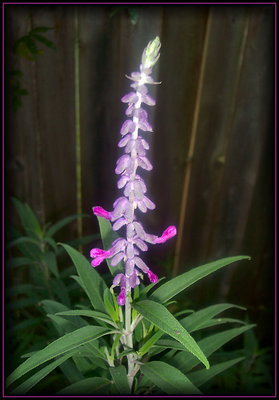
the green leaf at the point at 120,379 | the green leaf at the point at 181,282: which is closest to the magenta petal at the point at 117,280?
the green leaf at the point at 181,282

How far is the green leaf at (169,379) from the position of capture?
89 cm

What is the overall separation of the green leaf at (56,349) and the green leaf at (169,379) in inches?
6.5

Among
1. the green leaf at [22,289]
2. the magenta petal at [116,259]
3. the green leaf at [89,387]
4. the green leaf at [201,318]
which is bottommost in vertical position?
the green leaf at [89,387]

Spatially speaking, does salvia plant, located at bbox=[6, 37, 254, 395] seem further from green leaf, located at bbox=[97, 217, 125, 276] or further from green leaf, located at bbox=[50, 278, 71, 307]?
green leaf, located at bbox=[50, 278, 71, 307]

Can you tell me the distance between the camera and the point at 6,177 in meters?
2.17

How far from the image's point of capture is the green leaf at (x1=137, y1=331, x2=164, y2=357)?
3.13 feet

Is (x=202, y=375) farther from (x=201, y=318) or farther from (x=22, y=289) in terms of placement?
(x=22, y=289)

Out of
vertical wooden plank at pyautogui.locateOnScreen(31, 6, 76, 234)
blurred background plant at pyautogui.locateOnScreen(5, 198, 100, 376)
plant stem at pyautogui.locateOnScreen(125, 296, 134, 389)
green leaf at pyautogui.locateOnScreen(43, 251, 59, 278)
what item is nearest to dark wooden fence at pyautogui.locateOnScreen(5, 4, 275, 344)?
vertical wooden plank at pyautogui.locateOnScreen(31, 6, 76, 234)

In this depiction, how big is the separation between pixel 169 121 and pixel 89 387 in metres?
1.33

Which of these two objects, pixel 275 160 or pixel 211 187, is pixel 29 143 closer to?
pixel 211 187

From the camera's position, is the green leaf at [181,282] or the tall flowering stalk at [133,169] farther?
the green leaf at [181,282]

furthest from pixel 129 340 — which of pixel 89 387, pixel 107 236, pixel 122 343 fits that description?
pixel 107 236

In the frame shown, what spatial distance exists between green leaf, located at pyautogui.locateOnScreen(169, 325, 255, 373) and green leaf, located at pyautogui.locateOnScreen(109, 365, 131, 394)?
177 millimetres

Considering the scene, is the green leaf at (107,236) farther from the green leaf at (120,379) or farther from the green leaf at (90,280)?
the green leaf at (120,379)
